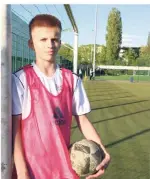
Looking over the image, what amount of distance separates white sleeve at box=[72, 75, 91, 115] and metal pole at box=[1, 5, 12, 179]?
1.31 feet

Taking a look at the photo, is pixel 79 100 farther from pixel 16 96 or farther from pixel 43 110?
pixel 16 96

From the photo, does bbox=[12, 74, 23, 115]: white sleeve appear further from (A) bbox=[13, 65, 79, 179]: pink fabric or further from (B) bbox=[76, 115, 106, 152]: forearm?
(B) bbox=[76, 115, 106, 152]: forearm

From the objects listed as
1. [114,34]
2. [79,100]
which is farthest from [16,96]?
[114,34]

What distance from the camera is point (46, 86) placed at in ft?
6.08

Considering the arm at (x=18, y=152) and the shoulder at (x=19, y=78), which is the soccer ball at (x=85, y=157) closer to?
the arm at (x=18, y=152)

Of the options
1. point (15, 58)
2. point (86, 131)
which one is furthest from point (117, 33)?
point (86, 131)

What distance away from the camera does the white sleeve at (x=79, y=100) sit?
6.43 ft

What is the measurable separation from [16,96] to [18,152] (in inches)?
10.3

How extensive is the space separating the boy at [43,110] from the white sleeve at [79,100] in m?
0.02

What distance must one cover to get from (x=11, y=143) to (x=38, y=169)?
0.66 feet

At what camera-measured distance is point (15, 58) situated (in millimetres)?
9398

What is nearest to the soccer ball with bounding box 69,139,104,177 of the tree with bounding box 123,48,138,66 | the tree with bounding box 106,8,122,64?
the tree with bounding box 123,48,138,66

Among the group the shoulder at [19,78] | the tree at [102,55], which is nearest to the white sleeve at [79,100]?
the shoulder at [19,78]

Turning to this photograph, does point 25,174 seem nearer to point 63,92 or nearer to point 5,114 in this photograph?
point 5,114
